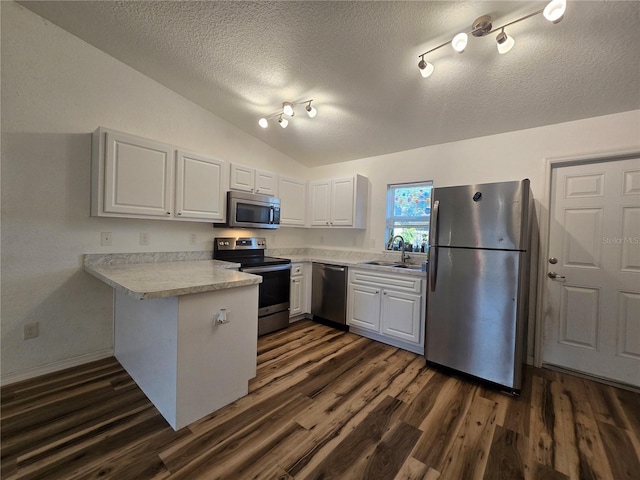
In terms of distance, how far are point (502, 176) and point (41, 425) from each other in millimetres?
4238

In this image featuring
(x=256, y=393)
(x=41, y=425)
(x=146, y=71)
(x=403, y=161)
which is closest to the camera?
(x=41, y=425)

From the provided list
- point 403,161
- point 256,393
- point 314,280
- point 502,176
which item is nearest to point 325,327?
point 314,280

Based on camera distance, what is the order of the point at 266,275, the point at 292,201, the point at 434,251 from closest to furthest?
the point at 434,251 → the point at 266,275 → the point at 292,201

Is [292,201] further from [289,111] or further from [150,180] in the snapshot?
[150,180]

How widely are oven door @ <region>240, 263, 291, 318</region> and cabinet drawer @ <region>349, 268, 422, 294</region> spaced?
826mm

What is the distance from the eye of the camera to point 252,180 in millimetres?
3324

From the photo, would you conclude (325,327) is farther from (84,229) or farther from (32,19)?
(32,19)

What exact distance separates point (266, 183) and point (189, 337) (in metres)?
2.30

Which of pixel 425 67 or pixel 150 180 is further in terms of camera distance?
pixel 150 180

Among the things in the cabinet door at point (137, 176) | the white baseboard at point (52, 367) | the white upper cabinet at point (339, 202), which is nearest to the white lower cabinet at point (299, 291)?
the white upper cabinet at point (339, 202)

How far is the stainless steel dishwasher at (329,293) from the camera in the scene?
3.37 meters

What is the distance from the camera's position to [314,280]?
367 cm

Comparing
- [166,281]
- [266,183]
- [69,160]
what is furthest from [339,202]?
[69,160]

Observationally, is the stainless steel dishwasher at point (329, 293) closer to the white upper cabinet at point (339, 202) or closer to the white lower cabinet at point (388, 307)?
the white lower cabinet at point (388, 307)
